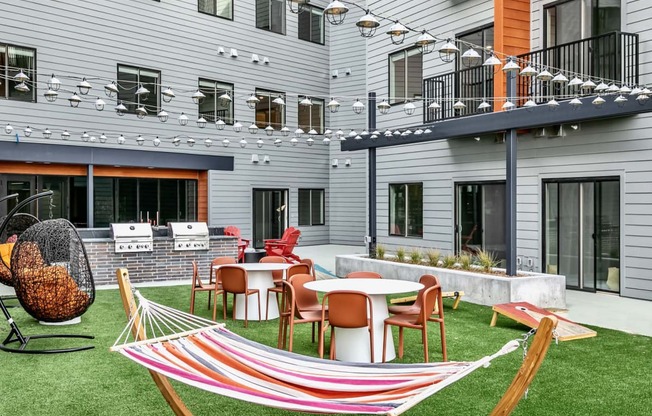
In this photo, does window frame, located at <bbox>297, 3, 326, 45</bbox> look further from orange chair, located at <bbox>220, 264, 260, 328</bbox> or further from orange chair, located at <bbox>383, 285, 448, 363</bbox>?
orange chair, located at <bbox>383, 285, 448, 363</bbox>

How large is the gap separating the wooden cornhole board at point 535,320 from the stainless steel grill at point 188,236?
21.5 ft

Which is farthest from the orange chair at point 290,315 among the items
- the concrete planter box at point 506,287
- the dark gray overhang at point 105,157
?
the dark gray overhang at point 105,157

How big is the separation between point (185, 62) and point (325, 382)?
14202 mm

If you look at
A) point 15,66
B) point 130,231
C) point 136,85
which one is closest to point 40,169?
point 15,66

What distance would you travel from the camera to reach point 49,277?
605cm

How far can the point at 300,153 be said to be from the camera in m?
19.0

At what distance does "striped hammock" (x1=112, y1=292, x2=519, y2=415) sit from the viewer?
300 cm

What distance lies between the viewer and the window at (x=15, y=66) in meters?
13.0

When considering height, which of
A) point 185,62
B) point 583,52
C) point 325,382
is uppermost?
point 185,62

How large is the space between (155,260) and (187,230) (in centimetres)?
87

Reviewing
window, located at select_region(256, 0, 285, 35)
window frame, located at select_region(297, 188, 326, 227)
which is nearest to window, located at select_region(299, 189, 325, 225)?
window frame, located at select_region(297, 188, 326, 227)

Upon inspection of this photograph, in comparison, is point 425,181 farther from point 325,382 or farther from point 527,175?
point 325,382

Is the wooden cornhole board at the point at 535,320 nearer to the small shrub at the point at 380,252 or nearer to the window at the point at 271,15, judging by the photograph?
the small shrub at the point at 380,252

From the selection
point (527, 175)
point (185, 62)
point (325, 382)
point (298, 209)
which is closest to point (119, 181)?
point (185, 62)
